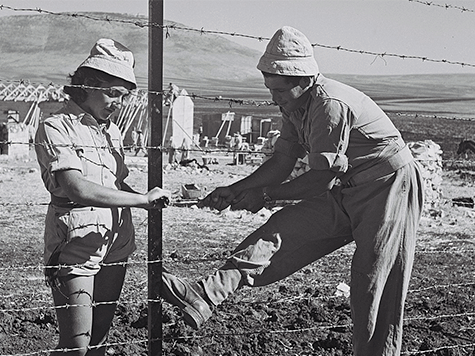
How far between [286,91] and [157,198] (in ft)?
2.78

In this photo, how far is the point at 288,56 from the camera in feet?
12.1

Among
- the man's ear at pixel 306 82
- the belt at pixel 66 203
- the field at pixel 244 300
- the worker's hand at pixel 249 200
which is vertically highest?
the man's ear at pixel 306 82

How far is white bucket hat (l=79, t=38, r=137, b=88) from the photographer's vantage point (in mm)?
3533

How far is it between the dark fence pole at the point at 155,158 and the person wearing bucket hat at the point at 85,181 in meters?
0.16

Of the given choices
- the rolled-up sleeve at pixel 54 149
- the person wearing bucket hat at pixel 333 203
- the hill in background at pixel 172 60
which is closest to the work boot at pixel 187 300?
the person wearing bucket hat at pixel 333 203

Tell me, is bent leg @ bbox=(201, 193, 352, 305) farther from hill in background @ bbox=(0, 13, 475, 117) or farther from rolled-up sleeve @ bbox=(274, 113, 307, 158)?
hill in background @ bbox=(0, 13, 475, 117)

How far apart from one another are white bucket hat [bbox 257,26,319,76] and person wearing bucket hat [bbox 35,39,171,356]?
0.69m

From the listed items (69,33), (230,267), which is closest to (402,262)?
(230,267)

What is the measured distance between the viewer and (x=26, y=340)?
5434mm

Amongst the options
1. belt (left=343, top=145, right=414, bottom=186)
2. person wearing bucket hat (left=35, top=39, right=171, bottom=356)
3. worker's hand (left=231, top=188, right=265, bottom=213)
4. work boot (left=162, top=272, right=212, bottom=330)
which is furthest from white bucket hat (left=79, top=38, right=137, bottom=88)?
belt (left=343, top=145, right=414, bottom=186)

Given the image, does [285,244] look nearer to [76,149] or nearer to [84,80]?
[76,149]

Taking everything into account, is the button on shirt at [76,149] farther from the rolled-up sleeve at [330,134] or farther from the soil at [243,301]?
the rolled-up sleeve at [330,134]

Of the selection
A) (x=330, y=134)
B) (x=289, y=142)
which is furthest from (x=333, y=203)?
(x=330, y=134)

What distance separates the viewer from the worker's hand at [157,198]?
11.6 ft
